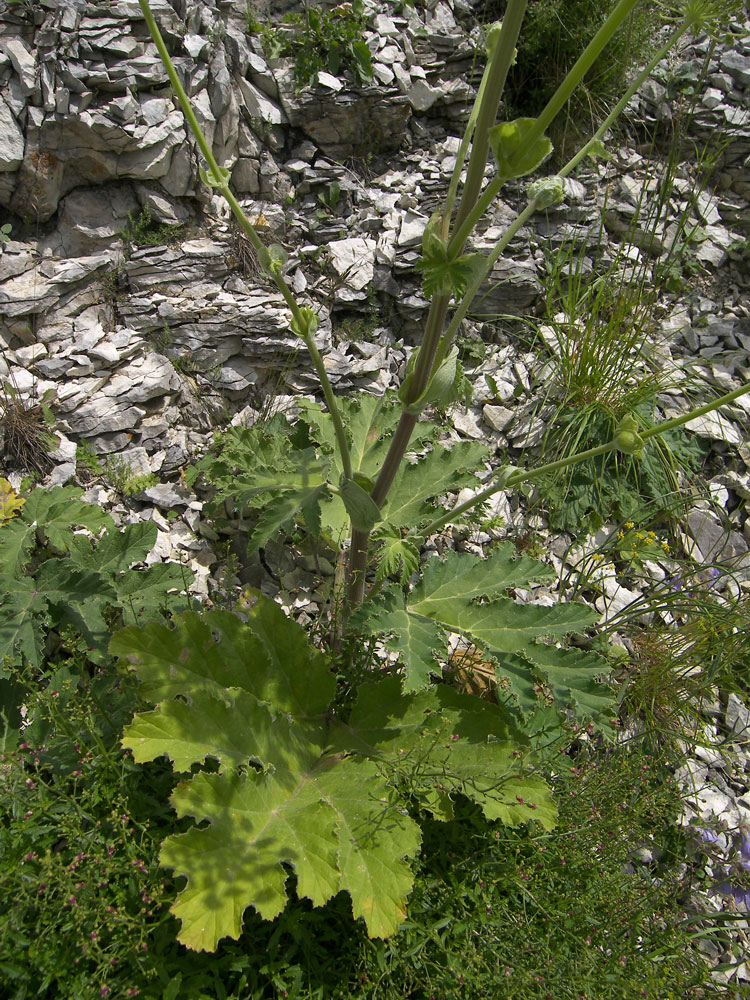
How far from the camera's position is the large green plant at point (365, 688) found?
1.98 m

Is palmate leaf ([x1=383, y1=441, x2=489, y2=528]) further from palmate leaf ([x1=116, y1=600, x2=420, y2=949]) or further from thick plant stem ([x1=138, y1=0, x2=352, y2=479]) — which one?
palmate leaf ([x1=116, y1=600, x2=420, y2=949])

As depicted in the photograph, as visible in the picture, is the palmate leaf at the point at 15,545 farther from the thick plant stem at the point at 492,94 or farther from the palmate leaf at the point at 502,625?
the thick plant stem at the point at 492,94

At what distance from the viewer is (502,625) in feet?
8.34

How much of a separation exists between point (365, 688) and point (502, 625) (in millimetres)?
615

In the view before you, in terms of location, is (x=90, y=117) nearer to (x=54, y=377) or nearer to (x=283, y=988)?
(x=54, y=377)

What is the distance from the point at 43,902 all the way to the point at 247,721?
2.61 feet

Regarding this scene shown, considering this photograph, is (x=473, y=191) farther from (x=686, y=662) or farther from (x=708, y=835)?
(x=708, y=835)

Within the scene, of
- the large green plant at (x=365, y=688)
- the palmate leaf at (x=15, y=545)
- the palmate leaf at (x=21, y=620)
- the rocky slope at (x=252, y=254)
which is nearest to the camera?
the large green plant at (x=365, y=688)

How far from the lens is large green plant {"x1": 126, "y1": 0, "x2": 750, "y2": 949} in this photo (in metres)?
1.98

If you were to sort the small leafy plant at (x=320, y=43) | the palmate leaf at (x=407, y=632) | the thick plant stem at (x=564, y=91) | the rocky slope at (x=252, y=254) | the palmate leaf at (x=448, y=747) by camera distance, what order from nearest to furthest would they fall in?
1. the thick plant stem at (x=564, y=91)
2. the palmate leaf at (x=407, y=632)
3. the palmate leaf at (x=448, y=747)
4. the rocky slope at (x=252, y=254)
5. the small leafy plant at (x=320, y=43)

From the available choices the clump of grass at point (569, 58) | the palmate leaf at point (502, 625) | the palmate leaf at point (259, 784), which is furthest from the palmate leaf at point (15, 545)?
the clump of grass at point (569, 58)

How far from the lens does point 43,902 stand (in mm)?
1949

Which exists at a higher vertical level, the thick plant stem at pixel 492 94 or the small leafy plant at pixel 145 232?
the thick plant stem at pixel 492 94

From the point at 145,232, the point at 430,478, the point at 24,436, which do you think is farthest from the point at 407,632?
the point at 145,232
